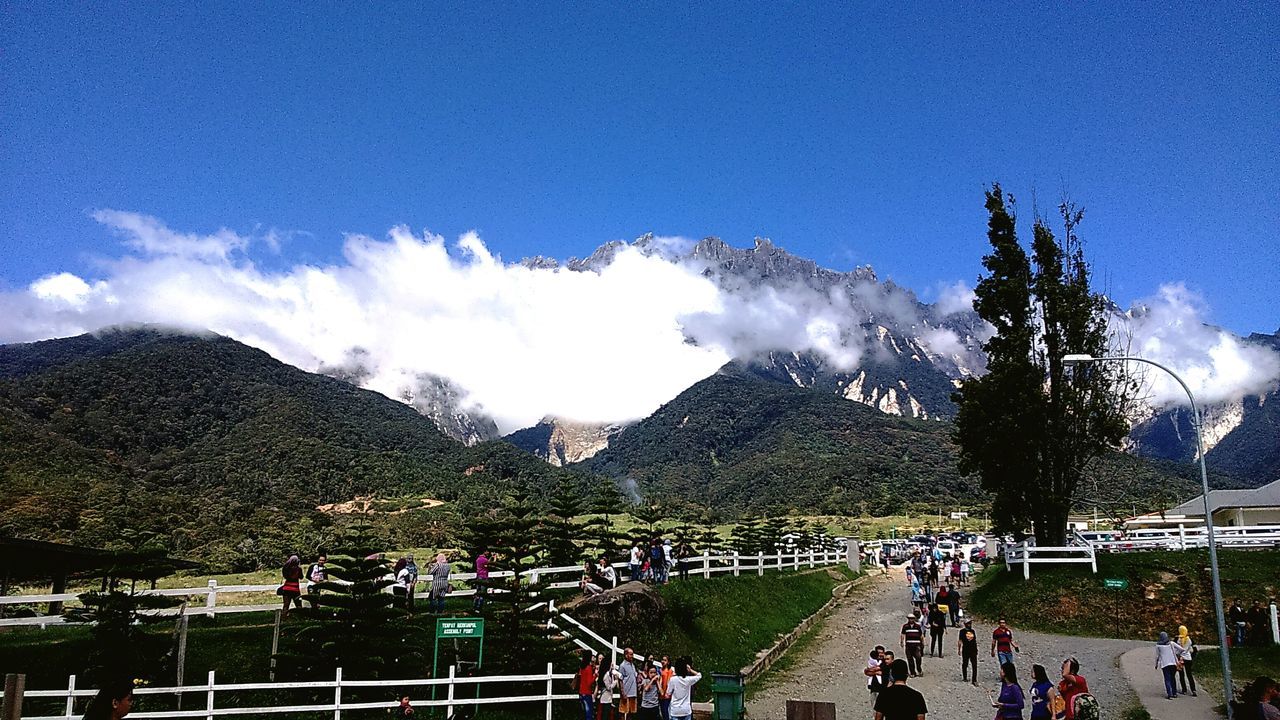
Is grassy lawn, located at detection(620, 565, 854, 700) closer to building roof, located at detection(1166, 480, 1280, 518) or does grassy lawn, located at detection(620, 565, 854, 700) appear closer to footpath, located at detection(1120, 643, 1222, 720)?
footpath, located at detection(1120, 643, 1222, 720)

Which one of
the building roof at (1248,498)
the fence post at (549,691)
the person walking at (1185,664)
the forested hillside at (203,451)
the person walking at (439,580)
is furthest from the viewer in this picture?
the forested hillside at (203,451)

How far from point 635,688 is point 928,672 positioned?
9139mm

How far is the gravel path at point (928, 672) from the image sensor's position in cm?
1566

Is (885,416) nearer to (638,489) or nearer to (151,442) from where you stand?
(638,489)

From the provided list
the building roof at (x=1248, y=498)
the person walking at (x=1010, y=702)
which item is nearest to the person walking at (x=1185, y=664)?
the person walking at (x=1010, y=702)

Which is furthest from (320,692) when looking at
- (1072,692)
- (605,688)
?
(1072,692)

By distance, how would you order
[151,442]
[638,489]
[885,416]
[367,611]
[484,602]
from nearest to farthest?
[367,611], [484,602], [151,442], [638,489], [885,416]

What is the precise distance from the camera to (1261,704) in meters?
8.94

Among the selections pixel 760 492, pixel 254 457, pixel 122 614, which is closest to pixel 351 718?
pixel 122 614

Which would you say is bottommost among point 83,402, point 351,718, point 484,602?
point 351,718

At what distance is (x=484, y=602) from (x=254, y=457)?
7300cm

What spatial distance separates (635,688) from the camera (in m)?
13.4

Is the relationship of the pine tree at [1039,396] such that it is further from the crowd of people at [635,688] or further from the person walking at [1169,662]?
the crowd of people at [635,688]

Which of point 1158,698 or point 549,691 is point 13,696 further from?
point 1158,698
